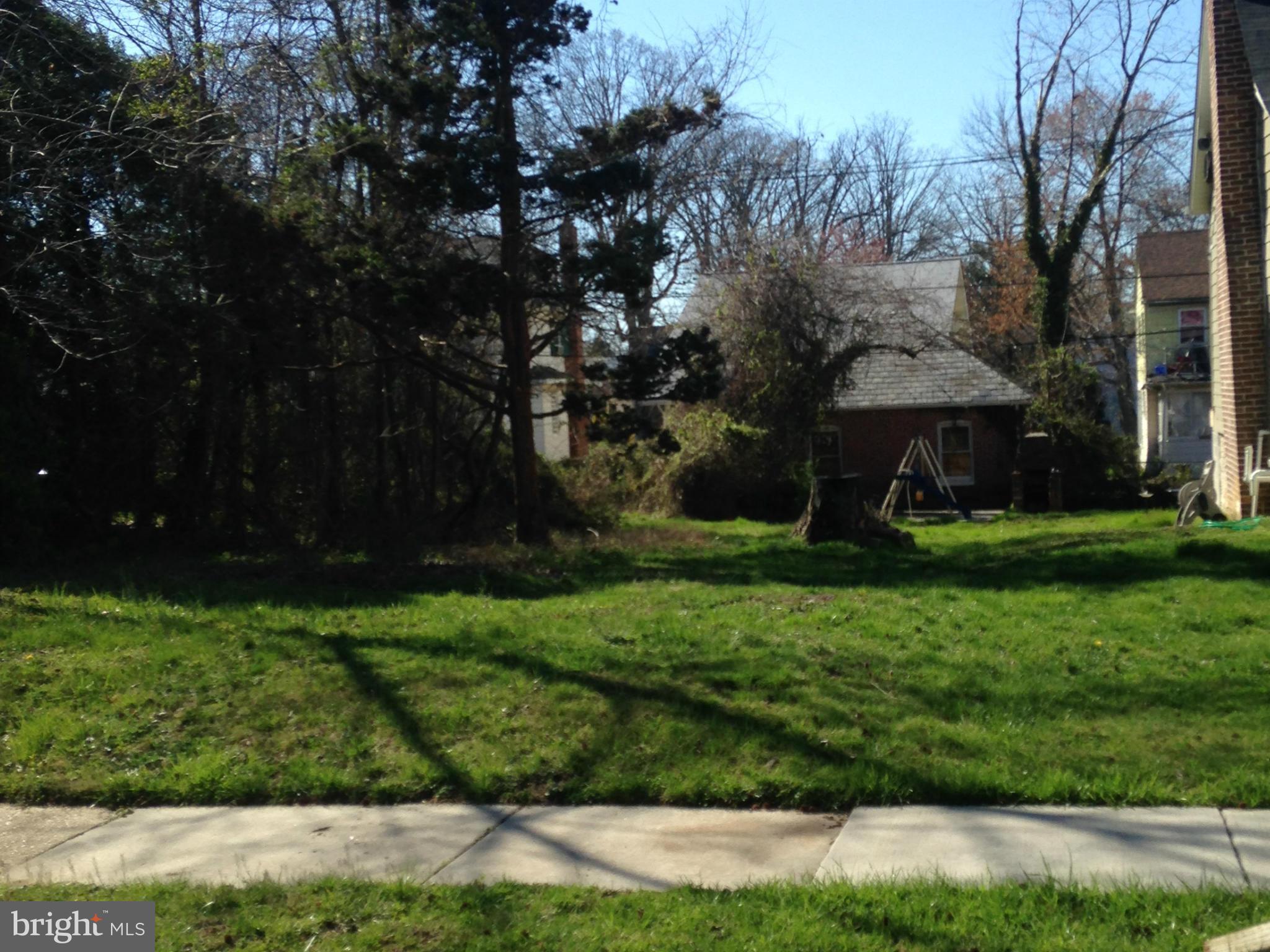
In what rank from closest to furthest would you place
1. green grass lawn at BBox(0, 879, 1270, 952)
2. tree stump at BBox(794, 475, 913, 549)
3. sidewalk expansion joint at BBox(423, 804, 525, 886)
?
green grass lawn at BBox(0, 879, 1270, 952) < sidewalk expansion joint at BBox(423, 804, 525, 886) < tree stump at BBox(794, 475, 913, 549)

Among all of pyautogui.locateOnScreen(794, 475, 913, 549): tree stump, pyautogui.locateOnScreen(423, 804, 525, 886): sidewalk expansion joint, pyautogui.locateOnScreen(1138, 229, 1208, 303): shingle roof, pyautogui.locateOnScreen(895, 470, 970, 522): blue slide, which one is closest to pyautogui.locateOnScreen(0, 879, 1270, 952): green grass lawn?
pyautogui.locateOnScreen(423, 804, 525, 886): sidewalk expansion joint

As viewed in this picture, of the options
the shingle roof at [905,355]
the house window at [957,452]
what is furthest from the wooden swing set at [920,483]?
the shingle roof at [905,355]

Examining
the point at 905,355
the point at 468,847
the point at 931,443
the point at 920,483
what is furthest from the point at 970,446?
the point at 468,847

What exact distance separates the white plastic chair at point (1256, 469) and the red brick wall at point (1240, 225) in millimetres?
286

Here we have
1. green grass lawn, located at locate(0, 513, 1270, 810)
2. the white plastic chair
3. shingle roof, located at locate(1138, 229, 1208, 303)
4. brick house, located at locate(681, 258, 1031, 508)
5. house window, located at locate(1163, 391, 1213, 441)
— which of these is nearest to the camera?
green grass lawn, located at locate(0, 513, 1270, 810)

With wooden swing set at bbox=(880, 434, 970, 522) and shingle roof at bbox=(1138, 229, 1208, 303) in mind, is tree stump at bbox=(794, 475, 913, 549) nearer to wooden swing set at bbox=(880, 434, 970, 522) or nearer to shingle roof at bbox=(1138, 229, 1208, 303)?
wooden swing set at bbox=(880, 434, 970, 522)

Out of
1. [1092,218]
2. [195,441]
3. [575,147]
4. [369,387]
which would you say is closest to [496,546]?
[369,387]

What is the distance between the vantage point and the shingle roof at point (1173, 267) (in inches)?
1540

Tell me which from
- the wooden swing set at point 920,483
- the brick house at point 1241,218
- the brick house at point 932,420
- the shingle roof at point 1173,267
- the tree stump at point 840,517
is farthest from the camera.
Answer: the shingle roof at point 1173,267

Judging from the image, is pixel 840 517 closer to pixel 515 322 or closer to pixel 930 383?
pixel 515 322

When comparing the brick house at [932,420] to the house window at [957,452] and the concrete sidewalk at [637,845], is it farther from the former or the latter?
the concrete sidewalk at [637,845]

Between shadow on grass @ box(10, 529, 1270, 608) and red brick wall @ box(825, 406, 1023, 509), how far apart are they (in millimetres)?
14221

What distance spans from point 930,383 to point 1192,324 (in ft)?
49.0

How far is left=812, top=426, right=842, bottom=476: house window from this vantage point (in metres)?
30.7
